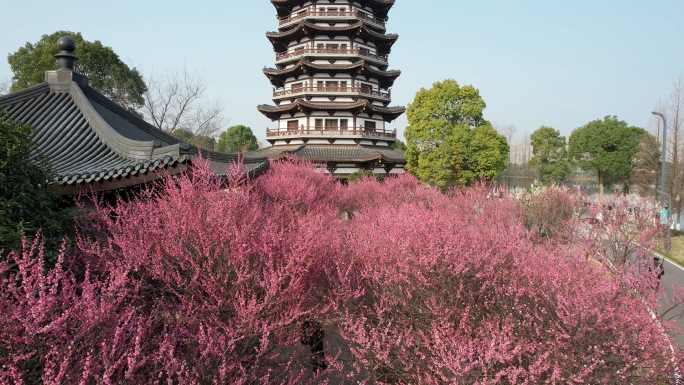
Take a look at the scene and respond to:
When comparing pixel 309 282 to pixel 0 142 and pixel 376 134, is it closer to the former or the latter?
pixel 0 142

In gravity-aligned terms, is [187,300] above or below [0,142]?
below

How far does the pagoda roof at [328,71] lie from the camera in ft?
79.5

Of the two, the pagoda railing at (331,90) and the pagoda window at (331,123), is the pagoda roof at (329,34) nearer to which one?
the pagoda railing at (331,90)

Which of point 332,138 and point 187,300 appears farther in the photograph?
point 332,138

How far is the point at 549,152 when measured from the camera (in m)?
39.5

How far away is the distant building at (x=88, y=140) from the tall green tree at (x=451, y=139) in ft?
47.6

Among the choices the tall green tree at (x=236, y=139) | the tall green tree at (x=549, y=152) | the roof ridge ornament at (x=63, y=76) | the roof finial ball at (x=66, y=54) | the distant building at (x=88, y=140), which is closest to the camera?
the distant building at (x=88, y=140)

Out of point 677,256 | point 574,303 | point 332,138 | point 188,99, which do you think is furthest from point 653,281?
point 188,99

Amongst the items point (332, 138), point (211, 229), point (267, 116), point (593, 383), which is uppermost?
point (267, 116)

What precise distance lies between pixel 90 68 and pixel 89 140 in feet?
76.5

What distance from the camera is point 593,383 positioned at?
360 centimetres

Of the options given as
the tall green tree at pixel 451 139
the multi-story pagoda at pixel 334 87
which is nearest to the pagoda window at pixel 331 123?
the multi-story pagoda at pixel 334 87

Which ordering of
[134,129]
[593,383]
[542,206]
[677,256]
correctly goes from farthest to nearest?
[677,256]
[542,206]
[134,129]
[593,383]

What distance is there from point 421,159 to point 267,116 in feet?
40.9
